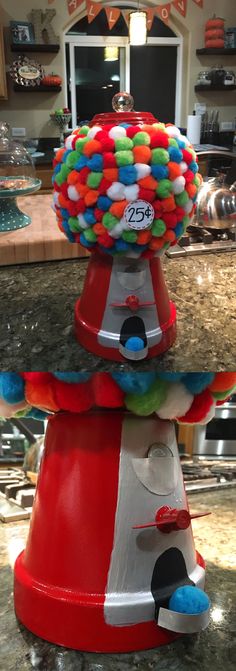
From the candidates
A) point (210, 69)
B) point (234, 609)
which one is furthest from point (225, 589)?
point (210, 69)

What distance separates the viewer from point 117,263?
0.76m

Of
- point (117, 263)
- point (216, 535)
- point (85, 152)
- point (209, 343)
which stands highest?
point (85, 152)

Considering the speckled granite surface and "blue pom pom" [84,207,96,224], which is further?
the speckled granite surface

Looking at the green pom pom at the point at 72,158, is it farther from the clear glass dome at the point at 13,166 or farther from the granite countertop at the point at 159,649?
A: the clear glass dome at the point at 13,166

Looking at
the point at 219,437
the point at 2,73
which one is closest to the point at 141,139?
the point at 219,437

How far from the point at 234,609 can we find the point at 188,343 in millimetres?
400

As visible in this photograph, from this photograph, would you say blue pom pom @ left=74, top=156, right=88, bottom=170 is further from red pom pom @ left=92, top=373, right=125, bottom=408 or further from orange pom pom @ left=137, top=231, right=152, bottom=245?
red pom pom @ left=92, top=373, right=125, bottom=408

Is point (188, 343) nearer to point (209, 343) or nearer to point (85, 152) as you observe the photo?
point (209, 343)

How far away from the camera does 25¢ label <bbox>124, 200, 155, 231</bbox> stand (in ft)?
2.14

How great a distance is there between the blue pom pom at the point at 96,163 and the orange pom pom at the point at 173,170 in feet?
0.24

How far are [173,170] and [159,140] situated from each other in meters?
0.03

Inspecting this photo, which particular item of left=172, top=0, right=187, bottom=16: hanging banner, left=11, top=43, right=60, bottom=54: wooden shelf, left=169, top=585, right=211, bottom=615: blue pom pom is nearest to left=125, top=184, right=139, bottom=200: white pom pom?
left=169, top=585, right=211, bottom=615: blue pom pom

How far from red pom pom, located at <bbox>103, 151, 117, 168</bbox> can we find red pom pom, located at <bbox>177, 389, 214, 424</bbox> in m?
0.26

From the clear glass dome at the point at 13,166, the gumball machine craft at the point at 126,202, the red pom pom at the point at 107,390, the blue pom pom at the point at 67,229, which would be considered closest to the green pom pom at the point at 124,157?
Result: the gumball machine craft at the point at 126,202
